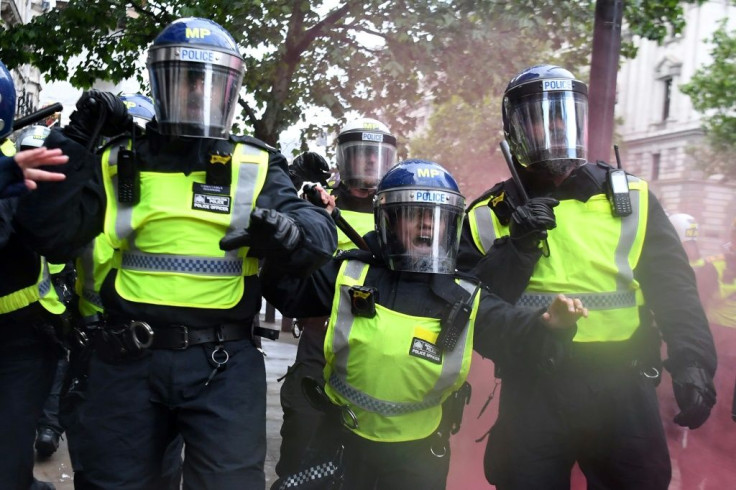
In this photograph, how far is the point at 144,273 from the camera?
2740 mm

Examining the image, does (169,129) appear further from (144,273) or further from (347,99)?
(347,99)

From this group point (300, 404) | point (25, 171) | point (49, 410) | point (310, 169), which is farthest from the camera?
point (49, 410)

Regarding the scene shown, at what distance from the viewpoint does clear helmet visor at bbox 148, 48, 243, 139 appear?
2.80m

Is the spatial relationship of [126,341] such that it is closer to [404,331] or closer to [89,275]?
[89,275]

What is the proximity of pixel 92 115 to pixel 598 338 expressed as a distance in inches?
73.3

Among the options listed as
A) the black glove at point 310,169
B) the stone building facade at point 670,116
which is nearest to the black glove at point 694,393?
the black glove at point 310,169

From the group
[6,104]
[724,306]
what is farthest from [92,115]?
[724,306]

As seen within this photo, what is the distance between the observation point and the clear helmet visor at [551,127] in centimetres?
317

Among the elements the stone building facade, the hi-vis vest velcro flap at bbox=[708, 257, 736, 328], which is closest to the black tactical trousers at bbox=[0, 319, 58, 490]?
the hi-vis vest velcro flap at bbox=[708, 257, 736, 328]

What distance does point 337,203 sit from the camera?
15.9 feet

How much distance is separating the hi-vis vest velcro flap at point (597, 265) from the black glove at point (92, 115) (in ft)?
5.09

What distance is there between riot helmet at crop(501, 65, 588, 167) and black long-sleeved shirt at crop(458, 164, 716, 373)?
0.11m

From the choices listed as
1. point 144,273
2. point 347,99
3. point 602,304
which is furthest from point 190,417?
point 347,99

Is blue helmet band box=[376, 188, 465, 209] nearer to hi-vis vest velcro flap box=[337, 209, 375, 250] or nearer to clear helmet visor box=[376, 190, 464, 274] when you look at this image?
clear helmet visor box=[376, 190, 464, 274]
